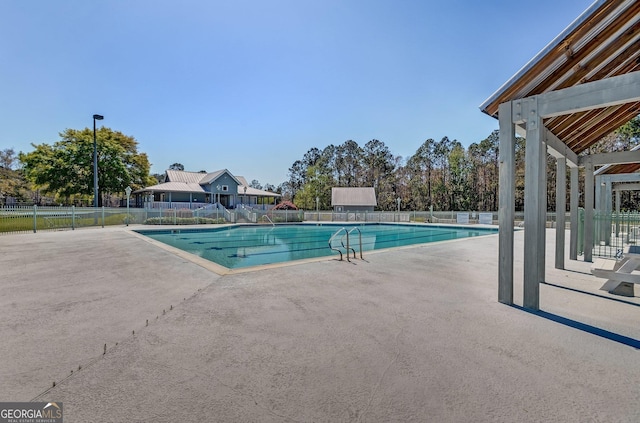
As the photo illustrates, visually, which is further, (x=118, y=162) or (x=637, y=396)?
(x=118, y=162)

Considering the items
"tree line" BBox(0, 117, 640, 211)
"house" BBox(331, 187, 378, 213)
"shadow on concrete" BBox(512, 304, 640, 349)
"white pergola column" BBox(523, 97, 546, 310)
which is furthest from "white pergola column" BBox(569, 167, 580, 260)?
"house" BBox(331, 187, 378, 213)

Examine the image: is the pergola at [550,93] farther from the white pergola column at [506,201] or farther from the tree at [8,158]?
the tree at [8,158]

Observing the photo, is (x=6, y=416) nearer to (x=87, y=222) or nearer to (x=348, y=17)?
(x=348, y=17)

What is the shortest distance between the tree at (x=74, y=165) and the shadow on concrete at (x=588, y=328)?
112 ft

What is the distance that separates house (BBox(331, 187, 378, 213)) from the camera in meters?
39.3

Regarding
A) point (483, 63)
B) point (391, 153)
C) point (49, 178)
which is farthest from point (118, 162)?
point (391, 153)

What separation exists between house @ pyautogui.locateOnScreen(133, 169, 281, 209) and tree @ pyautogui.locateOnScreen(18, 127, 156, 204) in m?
3.16

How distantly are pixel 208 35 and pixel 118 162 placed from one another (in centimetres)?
2511

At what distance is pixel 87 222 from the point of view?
18031 millimetres

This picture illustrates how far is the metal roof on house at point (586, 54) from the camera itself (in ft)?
10.7

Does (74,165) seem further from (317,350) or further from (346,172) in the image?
(346,172)

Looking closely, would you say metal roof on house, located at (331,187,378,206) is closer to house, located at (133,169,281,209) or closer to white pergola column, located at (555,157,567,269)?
house, located at (133,169,281,209)

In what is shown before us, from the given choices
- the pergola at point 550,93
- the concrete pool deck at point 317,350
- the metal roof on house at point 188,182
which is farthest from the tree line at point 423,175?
the pergola at point 550,93

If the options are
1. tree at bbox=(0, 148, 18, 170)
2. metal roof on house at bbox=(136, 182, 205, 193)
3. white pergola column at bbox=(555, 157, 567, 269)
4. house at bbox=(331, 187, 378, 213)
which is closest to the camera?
white pergola column at bbox=(555, 157, 567, 269)
